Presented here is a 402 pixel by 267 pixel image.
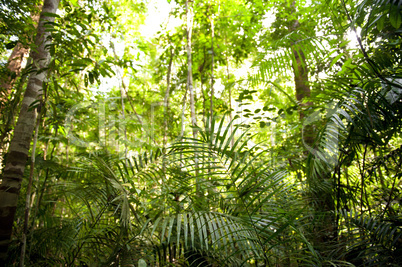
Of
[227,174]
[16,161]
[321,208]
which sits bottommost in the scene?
[321,208]

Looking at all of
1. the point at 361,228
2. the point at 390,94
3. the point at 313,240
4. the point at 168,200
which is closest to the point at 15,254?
the point at 168,200

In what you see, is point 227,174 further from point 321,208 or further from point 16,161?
point 16,161

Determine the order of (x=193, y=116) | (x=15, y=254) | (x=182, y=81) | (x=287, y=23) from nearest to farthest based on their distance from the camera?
1. (x=15, y=254)
2. (x=193, y=116)
3. (x=287, y=23)
4. (x=182, y=81)

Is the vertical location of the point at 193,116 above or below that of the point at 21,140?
above

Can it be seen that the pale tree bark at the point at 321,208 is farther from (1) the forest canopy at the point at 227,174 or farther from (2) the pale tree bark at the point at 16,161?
(2) the pale tree bark at the point at 16,161

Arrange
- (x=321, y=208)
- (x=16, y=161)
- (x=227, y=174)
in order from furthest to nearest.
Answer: (x=321, y=208)
(x=16, y=161)
(x=227, y=174)

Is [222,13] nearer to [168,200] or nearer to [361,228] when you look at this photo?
[168,200]

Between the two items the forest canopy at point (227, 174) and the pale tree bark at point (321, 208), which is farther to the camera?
the pale tree bark at point (321, 208)

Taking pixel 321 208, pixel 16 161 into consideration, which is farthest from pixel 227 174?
pixel 16 161

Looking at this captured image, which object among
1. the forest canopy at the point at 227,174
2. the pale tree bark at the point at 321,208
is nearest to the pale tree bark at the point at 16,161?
the forest canopy at the point at 227,174

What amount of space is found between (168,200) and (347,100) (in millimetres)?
1385

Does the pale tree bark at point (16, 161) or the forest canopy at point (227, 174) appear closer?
the forest canopy at point (227, 174)

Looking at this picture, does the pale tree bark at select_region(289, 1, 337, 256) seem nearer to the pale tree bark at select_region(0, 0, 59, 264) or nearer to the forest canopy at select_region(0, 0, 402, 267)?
the forest canopy at select_region(0, 0, 402, 267)

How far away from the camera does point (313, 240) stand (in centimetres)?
176
